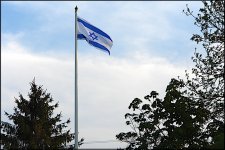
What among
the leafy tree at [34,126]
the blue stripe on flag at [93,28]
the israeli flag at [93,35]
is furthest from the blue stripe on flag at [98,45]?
the leafy tree at [34,126]

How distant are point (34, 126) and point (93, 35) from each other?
10.7 m

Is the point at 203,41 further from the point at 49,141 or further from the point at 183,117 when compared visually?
the point at 49,141

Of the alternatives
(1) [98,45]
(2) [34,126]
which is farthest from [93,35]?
(2) [34,126]

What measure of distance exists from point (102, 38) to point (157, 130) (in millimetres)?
4721

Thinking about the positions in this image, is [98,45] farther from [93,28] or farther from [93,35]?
[93,28]

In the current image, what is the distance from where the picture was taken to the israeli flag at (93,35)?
2186cm

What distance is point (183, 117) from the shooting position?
20.5 metres

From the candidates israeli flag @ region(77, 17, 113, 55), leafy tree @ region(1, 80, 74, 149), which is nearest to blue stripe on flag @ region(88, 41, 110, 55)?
israeli flag @ region(77, 17, 113, 55)

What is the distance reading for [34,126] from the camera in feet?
101

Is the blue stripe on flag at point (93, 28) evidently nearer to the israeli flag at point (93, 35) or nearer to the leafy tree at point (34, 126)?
the israeli flag at point (93, 35)

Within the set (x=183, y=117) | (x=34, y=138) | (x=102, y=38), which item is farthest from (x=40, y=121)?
(x=183, y=117)

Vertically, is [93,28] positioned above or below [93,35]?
above

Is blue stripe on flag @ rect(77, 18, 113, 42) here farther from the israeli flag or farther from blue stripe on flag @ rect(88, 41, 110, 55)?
blue stripe on flag @ rect(88, 41, 110, 55)

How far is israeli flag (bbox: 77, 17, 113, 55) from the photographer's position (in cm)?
2186
